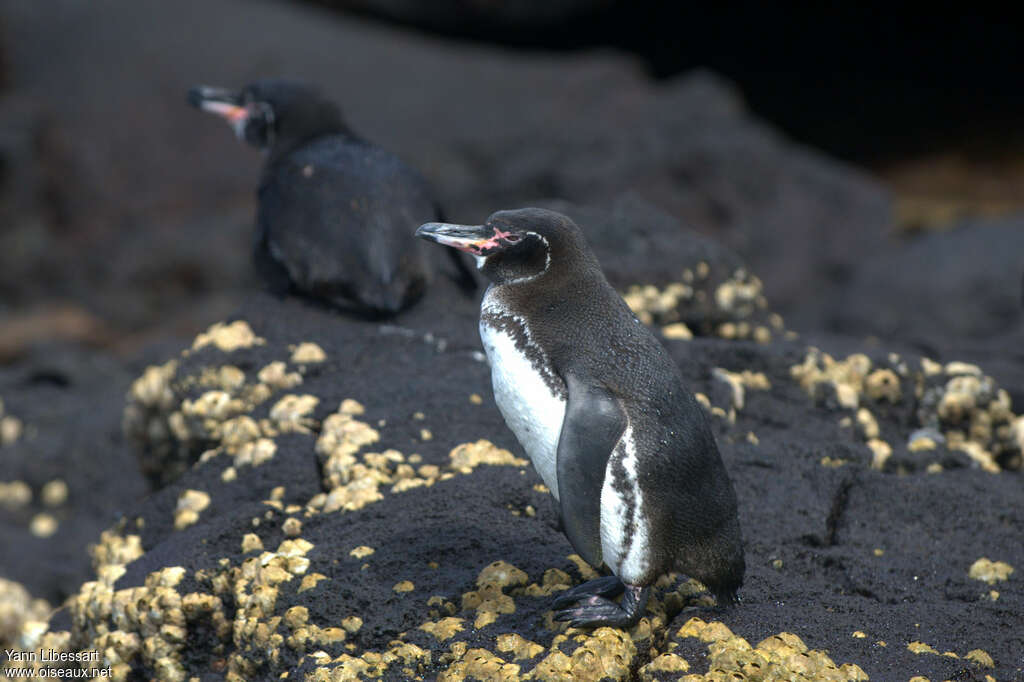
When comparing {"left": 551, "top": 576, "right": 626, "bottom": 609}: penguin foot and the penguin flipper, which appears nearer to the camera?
the penguin flipper

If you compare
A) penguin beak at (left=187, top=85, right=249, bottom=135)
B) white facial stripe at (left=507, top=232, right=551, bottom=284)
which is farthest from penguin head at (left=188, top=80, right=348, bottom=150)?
white facial stripe at (left=507, top=232, right=551, bottom=284)

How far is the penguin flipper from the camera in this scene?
284 cm

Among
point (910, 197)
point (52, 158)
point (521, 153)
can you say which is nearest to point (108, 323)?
point (52, 158)

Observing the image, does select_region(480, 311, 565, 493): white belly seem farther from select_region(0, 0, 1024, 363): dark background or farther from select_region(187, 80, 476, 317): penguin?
select_region(0, 0, 1024, 363): dark background

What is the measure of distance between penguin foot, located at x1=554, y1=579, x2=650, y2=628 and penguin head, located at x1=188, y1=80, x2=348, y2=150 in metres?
3.30

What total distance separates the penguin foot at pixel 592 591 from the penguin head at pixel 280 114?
3.21 meters

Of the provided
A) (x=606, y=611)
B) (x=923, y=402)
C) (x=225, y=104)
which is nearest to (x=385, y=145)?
(x=225, y=104)

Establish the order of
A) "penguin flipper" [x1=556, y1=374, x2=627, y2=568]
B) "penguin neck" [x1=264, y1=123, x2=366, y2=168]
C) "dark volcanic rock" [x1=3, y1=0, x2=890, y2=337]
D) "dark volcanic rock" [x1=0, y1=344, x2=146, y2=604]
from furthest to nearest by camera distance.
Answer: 1. "dark volcanic rock" [x1=3, y1=0, x2=890, y2=337]
2. "penguin neck" [x1=264, y1=123, x2=366, y2=168]
3. "dark volcanic rock" [x1=0, y1=344, x2=146, y2=604]
4. "penguin flipper" [x1=556, y1=374, x2=627, y2=568]

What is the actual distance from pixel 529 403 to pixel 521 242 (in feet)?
1.48

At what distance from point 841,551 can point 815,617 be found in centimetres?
44

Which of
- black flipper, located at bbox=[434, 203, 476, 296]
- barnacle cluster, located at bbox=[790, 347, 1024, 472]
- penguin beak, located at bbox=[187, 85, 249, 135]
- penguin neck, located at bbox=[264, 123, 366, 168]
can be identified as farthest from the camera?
penguin beak, located at bbox=[187, 85, 249, 135]

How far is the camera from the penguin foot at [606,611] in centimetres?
290

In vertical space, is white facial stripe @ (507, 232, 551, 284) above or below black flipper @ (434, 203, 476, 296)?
above

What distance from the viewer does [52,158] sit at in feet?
33.2
